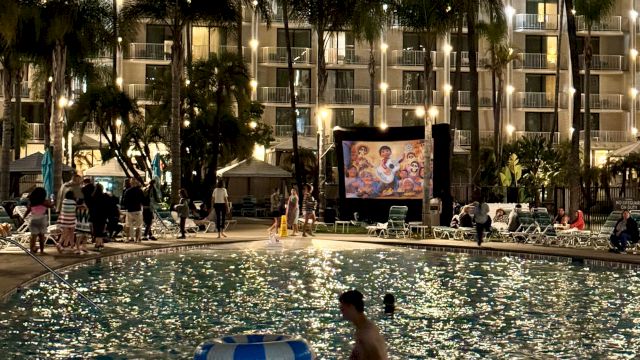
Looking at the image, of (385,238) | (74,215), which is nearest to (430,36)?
(385,238)

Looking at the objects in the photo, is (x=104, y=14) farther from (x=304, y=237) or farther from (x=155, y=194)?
(x=304, y=237)

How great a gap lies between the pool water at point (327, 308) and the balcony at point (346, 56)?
43219 mm

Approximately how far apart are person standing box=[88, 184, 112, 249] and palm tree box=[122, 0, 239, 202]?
40.3 feet

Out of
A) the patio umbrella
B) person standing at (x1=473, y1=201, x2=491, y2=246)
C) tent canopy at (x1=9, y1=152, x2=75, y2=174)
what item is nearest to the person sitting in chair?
person standing at (x1=473, y1=201, x2=491, y2=246)

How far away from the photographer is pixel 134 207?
2723 cm

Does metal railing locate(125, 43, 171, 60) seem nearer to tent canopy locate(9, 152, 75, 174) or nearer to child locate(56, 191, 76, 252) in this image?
tent canopy locate(9, 152, 75, 174)

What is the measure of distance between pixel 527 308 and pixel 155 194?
25206 millimetres

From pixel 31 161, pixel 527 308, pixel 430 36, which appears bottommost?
pixel 527 308

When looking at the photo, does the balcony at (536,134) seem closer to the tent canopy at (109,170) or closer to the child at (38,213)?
the tent canopy at (109,170)

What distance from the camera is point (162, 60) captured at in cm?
6538

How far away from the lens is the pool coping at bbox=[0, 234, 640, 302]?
76.7ft

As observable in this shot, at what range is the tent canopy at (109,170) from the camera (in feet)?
150

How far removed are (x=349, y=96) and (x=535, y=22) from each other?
13.2 metres

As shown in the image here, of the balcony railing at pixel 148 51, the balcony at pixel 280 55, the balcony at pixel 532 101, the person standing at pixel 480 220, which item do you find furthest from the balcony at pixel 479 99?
the person standing at pixel 480 220
